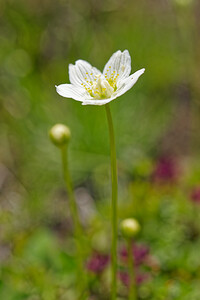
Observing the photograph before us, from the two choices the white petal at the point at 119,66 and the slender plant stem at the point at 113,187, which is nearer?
the slender plant stem at the point at 113,187

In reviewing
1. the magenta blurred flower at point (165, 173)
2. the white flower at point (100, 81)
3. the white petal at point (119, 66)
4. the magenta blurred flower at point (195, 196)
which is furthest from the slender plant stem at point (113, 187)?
the magenta blurred flower at point (165, 173)

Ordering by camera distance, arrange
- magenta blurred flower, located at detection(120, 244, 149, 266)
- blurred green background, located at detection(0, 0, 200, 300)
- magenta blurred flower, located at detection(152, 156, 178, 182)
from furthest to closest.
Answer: magenta blurred flower, located at detection(152, 156, 178, 182) < blurred green background, located at detection(0, 0, 200, 300) < magenta blurred flower, located at detection(120, 244, 149, 266)

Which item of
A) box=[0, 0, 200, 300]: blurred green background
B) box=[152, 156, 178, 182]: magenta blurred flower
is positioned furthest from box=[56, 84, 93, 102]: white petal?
box=[152, 156, 178, 182]: magenta blurred flower

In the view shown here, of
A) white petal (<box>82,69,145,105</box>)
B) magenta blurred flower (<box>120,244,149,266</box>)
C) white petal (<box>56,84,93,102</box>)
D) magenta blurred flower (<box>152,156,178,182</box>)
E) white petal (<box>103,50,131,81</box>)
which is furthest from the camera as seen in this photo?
magenta blurred flower (<box>152,156,178,182</box>)

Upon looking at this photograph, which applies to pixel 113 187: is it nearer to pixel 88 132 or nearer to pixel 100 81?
pixel 100 81

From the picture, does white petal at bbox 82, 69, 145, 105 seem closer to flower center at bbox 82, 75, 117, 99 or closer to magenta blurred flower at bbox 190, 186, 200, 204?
flower center at bbox 82, 75, 117, 99

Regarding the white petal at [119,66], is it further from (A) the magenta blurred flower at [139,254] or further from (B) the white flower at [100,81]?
(A) the magenta blurred flower at [139,254]
